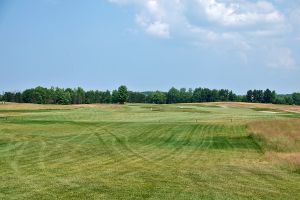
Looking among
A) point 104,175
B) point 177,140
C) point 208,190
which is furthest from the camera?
point 177,140

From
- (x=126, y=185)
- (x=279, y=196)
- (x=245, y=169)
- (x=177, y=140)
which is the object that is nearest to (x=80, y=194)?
(x=126, y=185)

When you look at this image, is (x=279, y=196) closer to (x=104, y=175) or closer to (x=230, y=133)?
(x=104, y=175)

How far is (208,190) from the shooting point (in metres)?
17.5

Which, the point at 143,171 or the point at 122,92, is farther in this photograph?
the point at 122,92

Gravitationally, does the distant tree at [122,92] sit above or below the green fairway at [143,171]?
above

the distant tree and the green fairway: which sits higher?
the distant tree

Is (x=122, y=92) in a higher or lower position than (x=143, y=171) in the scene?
higher

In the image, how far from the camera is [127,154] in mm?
30156

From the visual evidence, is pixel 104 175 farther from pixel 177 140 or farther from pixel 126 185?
pixel 177 140

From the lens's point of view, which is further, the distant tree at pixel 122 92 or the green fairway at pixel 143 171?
the distant tree at pixel 122 92

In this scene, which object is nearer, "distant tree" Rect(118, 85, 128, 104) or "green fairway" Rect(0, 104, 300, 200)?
"green fairway" Rect(0, 104, 300, 200)

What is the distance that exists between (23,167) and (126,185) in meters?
6.62

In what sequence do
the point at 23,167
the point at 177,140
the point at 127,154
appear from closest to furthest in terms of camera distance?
1. the point at 23,167
2. the point at 127,154
3. the point at 177,140

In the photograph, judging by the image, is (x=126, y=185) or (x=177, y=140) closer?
(x=126, y=185)
